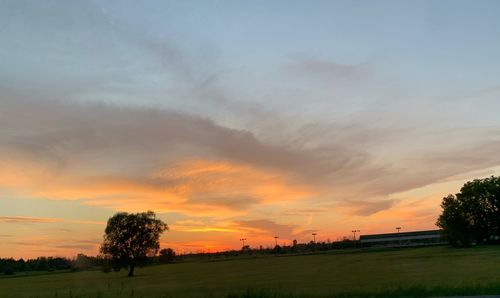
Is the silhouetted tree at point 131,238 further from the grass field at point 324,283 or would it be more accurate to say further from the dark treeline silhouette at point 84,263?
the grass field at point 324,283

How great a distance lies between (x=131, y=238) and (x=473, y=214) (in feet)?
310

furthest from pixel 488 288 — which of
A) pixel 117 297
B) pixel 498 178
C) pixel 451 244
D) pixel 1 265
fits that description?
pixel 1 265

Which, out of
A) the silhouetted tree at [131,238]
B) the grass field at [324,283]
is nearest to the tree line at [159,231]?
the silhouetted tree at [131,238]

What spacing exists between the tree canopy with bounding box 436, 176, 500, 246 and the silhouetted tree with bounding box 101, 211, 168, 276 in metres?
81.1

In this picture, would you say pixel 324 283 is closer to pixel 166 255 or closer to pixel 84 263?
pixel 166 255

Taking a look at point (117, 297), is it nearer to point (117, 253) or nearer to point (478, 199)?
point (117, 253)

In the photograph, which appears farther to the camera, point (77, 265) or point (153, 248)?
point (77, 265)

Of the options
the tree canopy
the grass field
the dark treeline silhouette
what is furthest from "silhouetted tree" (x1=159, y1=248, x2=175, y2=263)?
the tree canopy

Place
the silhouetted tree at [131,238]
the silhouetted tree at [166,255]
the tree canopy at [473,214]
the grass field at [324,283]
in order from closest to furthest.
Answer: the grass field at [324,283] < the silhouetted tree at [131,238] < the silhouetted tree at [166,255] < the tree canopy at [473,214]

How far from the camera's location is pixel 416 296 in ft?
62.6

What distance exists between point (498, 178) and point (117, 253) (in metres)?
111

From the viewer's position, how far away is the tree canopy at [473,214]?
13675 cm

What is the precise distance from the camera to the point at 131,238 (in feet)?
346

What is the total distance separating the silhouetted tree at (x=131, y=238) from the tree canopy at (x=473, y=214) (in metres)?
81.1
